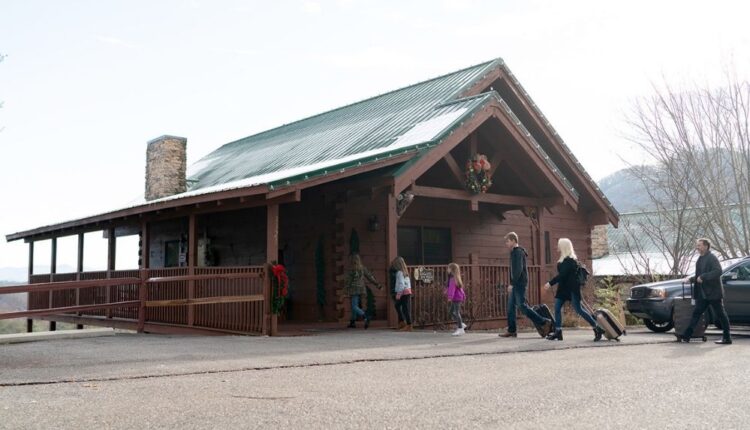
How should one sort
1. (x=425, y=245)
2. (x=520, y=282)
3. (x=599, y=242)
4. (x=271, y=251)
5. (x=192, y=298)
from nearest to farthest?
(x=520, y=282) → (x=271, y=251) → (x=192, y=298) → (x=425, y=245) → (x=599, y=242)

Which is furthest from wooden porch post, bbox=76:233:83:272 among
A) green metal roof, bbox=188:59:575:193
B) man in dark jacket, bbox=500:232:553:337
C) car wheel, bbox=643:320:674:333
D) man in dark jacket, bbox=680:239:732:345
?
man in dark jacket, bbox=680:239:732:345

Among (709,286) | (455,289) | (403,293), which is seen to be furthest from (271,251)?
(709,286)

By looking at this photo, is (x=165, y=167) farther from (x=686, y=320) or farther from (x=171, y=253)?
(x=686, y=320)

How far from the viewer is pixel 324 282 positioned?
717 inches

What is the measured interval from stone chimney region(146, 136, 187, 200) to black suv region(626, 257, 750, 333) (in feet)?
45.5

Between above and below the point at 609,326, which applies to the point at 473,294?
above

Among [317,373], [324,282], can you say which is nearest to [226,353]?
[317,373]

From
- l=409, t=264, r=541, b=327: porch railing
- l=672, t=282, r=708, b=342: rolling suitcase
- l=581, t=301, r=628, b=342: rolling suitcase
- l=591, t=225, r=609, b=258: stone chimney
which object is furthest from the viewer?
l=591, t=225, r=609, b=258: stone chimney

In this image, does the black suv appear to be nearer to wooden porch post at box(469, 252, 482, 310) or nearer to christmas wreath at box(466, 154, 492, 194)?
wooden porch post at box(469, 252, 482, 310)

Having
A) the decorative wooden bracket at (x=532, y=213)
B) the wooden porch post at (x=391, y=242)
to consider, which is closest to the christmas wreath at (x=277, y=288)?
the wooden porch post at (x=391, y=242)

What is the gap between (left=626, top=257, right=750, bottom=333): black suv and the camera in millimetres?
15594

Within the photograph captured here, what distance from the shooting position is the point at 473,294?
1691cm

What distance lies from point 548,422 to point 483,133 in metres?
13.0

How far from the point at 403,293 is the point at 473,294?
7.49 feet
